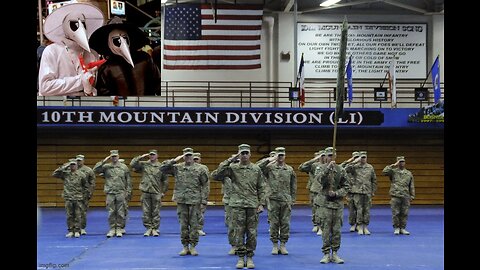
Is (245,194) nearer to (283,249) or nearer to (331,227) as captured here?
(331,227)

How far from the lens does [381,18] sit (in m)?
27.0

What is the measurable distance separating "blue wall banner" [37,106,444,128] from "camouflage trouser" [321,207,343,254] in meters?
11.3

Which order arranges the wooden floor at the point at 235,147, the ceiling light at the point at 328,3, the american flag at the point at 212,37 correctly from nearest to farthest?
the american flag at the point at 212,37
the wooden floor at the point at 235,147
the ceiling light at the point at 328,3

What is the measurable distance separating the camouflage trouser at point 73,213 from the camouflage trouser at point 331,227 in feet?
22.8

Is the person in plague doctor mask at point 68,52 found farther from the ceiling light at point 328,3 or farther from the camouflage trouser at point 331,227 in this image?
the ceiling light at point 328,3

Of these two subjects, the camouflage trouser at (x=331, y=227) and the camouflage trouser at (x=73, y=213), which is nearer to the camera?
the camouflage trouser at (x=331, y=227)

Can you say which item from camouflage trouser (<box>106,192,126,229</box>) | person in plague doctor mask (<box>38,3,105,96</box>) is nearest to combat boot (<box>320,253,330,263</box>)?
person in plague doctor mask (<box>38,3,105,96</box>)

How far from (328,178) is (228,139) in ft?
43.0

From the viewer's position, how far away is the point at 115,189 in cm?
1641

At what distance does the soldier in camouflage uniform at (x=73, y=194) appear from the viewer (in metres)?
16.7

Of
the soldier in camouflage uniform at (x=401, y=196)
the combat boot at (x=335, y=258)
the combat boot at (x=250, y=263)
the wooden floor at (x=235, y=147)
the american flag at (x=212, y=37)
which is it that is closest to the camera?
the combat boot at (x=250, y=263)

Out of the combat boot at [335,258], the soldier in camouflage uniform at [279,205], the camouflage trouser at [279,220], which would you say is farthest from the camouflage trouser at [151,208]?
the combat boot at [335,258]

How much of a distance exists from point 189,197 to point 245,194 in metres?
1.72
